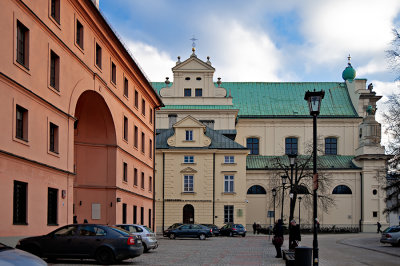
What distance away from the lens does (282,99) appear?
79.8 m

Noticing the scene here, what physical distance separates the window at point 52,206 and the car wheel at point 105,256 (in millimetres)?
4551

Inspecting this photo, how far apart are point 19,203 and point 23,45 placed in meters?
6.11

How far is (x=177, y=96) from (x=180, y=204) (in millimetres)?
14449

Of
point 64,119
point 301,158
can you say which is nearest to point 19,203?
point 64,119

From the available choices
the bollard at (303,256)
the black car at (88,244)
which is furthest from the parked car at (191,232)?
the bollard at (303,256)

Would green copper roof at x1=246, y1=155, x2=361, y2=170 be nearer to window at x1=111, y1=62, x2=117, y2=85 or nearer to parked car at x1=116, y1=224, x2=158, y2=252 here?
window at x1=111, y1=62, x2=117, y2=85

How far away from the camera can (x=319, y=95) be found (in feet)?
58.0

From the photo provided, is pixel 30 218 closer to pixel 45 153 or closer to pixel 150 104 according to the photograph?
pixel 45 153

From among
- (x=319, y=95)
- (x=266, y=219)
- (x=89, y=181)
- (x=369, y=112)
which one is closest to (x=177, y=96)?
(x=266, y=219)

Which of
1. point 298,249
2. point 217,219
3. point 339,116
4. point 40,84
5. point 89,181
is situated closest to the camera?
point 298,249

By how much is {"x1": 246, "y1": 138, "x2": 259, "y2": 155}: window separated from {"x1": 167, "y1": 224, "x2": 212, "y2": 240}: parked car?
29526 mm

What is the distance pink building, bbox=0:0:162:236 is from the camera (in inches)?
814

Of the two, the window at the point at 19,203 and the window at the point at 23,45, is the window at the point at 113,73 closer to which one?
the window at the point at 23,45

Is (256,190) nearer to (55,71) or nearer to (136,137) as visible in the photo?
(136,137)
